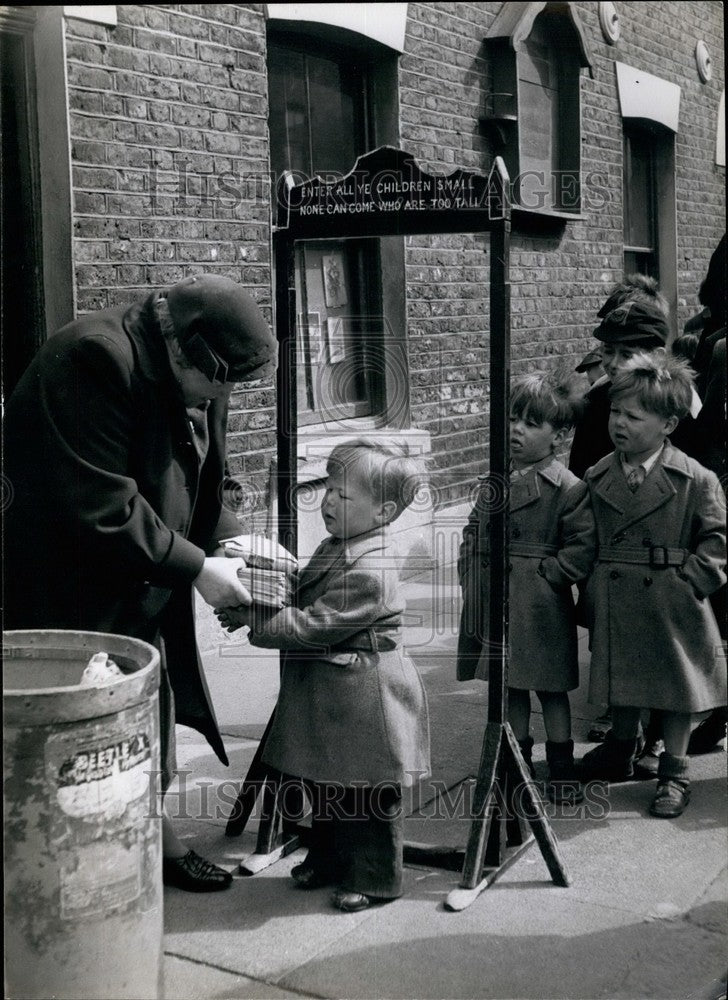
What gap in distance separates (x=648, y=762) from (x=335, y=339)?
11.1ft

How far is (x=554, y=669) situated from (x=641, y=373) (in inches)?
41.3

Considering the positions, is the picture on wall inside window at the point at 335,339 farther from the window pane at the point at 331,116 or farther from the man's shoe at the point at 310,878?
the man's shoe at the point at 310,878

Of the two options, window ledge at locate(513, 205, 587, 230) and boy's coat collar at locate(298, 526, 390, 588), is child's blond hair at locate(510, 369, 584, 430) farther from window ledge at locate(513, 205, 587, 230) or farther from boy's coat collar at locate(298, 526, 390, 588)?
window ledge at locate(513, 205, 587, 230)

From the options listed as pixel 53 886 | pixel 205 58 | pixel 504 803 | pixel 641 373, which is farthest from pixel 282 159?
pixel 53 886

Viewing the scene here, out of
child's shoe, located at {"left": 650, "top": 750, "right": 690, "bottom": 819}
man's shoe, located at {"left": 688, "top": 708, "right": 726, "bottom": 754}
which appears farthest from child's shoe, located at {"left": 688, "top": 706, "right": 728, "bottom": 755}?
child's shoe, located at {"left": 650, "top": 750, "right": 690, "bottom": 819}

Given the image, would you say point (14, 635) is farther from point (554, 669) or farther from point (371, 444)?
point (554, 669)

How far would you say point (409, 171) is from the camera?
3402 millimetres

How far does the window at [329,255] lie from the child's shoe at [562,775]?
2947 millimetres

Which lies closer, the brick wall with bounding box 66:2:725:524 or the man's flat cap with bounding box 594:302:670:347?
the man's flat cap with bounding box 594:302:670:347

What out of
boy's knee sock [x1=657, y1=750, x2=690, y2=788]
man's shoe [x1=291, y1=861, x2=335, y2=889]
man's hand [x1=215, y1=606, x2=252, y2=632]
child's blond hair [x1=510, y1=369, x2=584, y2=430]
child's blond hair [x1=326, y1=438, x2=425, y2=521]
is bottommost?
man's shoe [x1=291, y1=861, x2=335, y2=889]

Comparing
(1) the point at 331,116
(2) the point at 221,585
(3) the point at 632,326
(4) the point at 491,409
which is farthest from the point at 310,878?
(1) the point at 331,116

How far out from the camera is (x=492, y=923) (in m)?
3.30

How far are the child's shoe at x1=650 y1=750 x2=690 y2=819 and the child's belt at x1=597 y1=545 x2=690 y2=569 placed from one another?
2.17 ft

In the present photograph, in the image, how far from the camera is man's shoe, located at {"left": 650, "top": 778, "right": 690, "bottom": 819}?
159 inches
